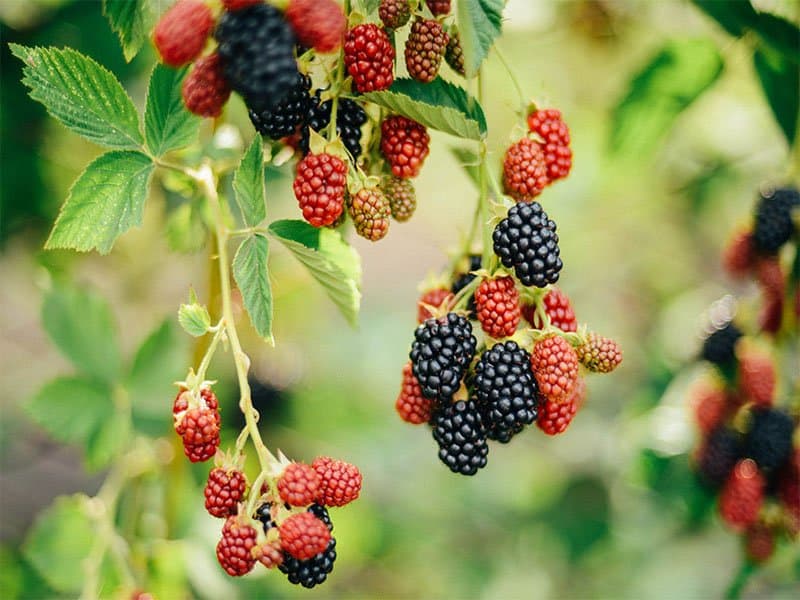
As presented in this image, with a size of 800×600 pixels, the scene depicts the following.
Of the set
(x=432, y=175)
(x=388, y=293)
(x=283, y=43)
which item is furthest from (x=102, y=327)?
(x=388, y=293)

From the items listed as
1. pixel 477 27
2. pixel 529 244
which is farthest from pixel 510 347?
pixel 477 27

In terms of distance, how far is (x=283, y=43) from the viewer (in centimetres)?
119

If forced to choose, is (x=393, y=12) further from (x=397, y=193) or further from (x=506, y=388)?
(x=506, y=388)

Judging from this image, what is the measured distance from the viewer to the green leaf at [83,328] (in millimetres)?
2262

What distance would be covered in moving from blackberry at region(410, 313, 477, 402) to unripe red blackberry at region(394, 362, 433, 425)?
0.21 feet

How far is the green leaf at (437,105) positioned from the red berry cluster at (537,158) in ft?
0.30

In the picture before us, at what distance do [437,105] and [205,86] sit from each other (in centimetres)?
37

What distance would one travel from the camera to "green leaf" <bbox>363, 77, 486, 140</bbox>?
4.33 feet

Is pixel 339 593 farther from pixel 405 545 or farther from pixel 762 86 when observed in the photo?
pixel 762 86

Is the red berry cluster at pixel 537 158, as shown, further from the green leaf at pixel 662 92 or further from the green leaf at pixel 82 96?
the green leaf at pixel 662 92

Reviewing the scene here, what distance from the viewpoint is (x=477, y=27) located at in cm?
126

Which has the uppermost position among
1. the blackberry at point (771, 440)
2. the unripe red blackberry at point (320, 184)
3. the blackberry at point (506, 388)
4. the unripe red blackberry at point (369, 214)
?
the unripe red blackberry at point (320, 184)

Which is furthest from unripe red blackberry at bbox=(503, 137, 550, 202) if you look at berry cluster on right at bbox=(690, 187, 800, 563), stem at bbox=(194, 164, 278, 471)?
berry cluster on right at bbox=(690, 187, 800, 563)

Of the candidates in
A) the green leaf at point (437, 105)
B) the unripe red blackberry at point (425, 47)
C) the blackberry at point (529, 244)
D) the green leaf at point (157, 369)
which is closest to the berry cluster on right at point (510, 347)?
the blackberry at point (529, 244)
